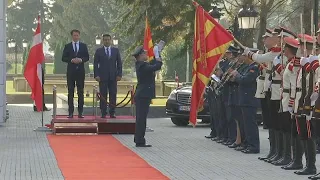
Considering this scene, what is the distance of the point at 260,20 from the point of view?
1373 inches

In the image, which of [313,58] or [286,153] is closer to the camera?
[313,58]

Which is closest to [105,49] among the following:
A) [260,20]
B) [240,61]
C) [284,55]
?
[240,61]

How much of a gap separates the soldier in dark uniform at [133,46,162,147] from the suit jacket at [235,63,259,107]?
1885 mm

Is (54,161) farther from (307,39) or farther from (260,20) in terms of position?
(260,20)

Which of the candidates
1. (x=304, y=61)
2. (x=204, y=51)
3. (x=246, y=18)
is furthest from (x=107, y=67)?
(x=304, y=61)

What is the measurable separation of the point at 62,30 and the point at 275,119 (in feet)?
254

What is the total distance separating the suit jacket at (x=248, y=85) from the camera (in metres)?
17.3

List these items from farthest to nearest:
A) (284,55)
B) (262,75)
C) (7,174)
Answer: (262,75) < (284,55) < (7,174)

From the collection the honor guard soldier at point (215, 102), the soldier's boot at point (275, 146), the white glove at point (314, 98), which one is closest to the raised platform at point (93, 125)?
A: the honor guard soldier at point (215, 102)

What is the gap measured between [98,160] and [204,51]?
2.88 metres

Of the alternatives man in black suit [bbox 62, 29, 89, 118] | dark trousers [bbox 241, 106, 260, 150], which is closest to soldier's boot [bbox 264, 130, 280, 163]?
dark trousers [bbox 241, 106, 260, 150]

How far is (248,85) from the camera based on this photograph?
17.5m

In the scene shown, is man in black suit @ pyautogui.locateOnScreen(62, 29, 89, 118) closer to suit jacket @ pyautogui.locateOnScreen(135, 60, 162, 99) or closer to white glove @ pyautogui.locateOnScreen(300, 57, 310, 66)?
suit jacket @ pyautogui.locateOnScreen(135, 60, 162, 99)

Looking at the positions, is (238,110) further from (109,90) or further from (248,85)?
(109,90)
